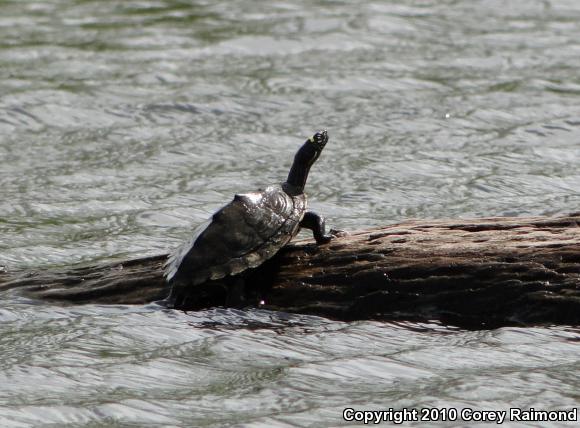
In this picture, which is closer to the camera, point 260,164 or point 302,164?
point 302,164

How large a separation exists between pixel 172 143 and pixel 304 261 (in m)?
4.09

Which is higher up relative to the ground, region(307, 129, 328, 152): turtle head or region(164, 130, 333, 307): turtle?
region(307, 129, 328, 152): turtle head

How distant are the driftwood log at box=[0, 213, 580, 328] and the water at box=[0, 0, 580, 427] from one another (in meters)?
0.10

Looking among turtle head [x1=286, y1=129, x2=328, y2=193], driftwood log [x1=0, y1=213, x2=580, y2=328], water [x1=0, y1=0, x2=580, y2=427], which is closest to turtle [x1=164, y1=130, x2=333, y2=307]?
driftwood log [x1=0, y1=213, x2=580, y2=328]

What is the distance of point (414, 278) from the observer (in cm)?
632

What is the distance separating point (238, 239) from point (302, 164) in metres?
1.03

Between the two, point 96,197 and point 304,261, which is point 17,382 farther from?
point 96,197

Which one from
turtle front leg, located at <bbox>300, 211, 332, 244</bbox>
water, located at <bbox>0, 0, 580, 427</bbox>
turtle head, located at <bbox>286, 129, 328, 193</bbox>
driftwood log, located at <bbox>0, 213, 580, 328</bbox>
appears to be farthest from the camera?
turtle head, located at <bbox>286, 129, 328, 193</bbox>

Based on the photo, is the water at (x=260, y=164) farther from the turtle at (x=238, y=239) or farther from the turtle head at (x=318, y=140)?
the turtle head at (x=318, y=140)

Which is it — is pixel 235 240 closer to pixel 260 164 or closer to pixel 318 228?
pixel 318 228

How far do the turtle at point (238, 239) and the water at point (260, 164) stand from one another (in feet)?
0.74

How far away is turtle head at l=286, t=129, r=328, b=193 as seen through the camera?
24.5 ft

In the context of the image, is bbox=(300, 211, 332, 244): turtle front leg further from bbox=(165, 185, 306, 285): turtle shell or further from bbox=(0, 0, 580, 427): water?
bbox=(0, 0, 580, 427): water

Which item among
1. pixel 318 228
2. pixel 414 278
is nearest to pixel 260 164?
pixel 318 228
